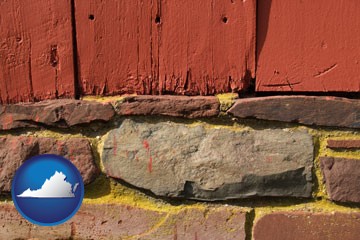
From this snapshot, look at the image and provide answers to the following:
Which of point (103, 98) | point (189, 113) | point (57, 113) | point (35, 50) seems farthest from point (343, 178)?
point (35, 50)

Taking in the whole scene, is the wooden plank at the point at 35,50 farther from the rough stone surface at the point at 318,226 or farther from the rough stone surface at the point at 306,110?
the rough stone surface at the point at 318,226

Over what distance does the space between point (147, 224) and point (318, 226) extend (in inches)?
19.7

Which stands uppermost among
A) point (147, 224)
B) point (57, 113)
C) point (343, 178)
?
point (57, 113)

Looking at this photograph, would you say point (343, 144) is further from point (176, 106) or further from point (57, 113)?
point (57, 113)

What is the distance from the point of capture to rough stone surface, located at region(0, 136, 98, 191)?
1.43 m

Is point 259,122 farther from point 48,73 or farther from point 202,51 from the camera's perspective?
point 48,73

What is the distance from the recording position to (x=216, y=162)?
4.60 ft

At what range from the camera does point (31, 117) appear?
1.45 metres

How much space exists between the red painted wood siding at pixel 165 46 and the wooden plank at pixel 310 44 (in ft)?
0.17

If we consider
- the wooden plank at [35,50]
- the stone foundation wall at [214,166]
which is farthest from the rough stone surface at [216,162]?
the wooden plank at [35,50]

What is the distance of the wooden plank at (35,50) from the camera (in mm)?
1461

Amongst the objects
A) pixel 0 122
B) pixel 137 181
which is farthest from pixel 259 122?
pixel 0 122

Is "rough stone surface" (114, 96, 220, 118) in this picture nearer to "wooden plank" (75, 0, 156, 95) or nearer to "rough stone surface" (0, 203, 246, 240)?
"wooden plank" (75, 0, 156, 95)

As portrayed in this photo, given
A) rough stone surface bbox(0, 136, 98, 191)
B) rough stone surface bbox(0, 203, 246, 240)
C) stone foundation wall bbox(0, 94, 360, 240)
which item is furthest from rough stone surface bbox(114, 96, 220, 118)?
rough stone surface bbox(0, 203, 246, 240)
